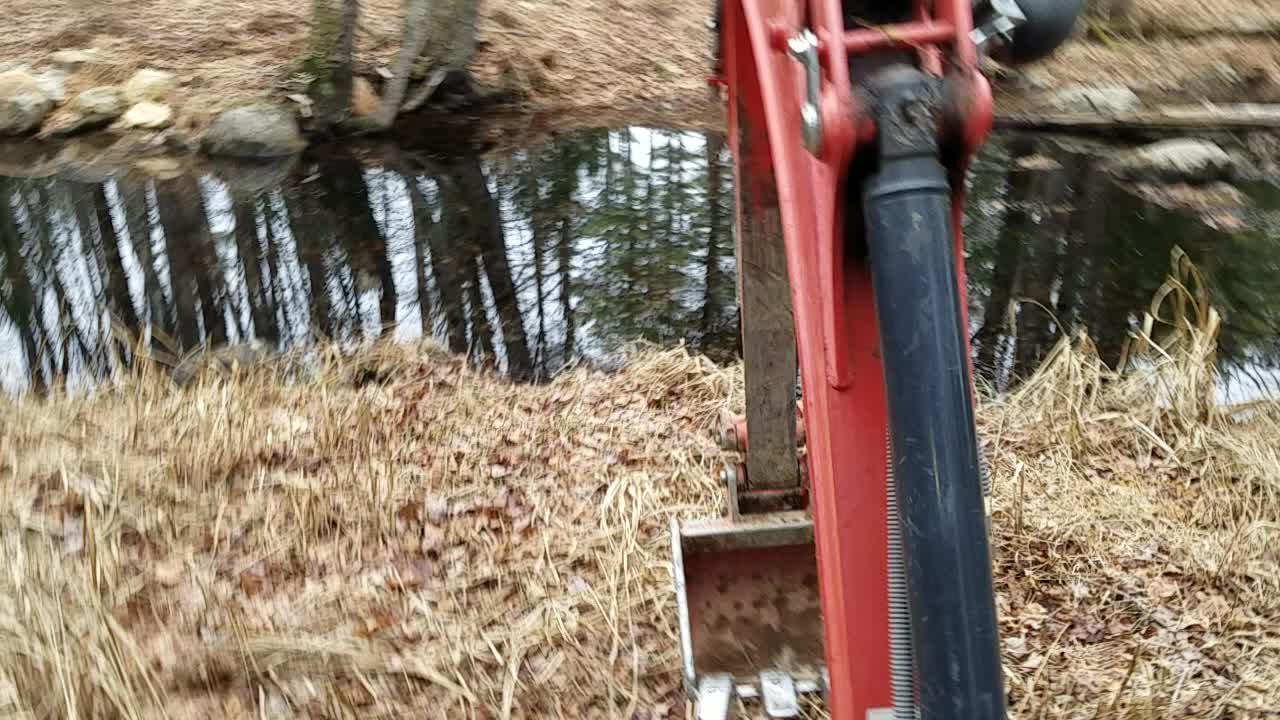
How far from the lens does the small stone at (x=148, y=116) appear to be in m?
12.0

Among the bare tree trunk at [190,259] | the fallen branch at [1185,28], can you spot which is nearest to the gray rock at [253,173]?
the bare tree trunk at [190,259]

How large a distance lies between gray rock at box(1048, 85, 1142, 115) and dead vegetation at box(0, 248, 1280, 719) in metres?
6.76

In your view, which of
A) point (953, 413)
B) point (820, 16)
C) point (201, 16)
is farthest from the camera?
point (201, 16)

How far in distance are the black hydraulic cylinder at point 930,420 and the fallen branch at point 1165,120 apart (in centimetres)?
1106

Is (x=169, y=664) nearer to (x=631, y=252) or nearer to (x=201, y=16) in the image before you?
(x=631, y=252)

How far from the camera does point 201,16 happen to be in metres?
14.5

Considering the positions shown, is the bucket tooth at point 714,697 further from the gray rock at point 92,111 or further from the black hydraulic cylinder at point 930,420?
the gray rock at point 92,111

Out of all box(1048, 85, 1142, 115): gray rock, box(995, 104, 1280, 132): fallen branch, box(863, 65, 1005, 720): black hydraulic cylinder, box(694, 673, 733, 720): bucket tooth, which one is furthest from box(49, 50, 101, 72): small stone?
box(863, 65, 1005, 720): black hydraulic cylinder

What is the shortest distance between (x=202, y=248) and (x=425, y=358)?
3744 millimetres

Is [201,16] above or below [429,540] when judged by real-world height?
below

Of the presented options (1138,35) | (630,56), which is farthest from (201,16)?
(1138,35)

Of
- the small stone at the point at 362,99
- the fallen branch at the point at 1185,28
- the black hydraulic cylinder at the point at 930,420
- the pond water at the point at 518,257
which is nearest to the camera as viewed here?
the black hydraulic cylinder at the point at 930,420

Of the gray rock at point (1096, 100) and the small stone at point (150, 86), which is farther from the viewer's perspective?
the small stone at point (150, 86)

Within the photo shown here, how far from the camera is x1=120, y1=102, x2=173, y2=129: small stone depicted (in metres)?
12.0
